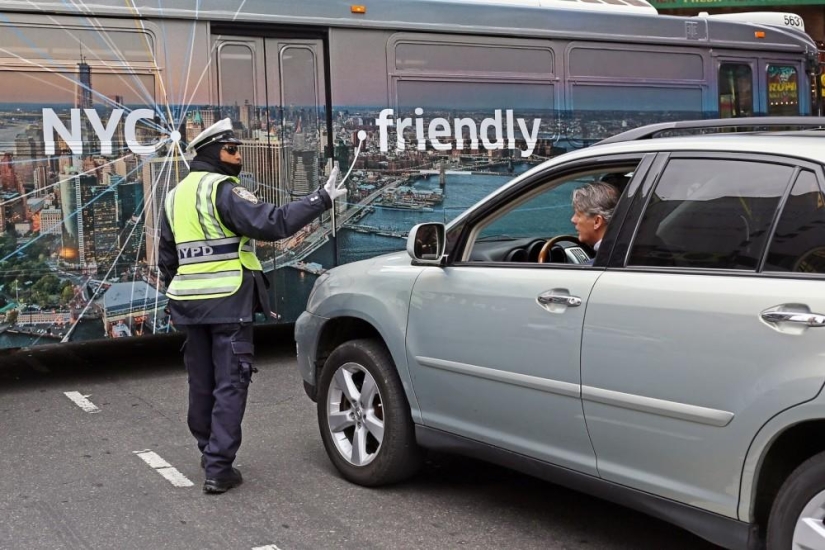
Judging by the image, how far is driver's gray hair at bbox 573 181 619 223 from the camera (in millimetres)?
4641

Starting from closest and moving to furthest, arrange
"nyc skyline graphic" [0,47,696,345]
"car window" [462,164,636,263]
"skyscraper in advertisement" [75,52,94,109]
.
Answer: "car window" [462,164,636,263], "nyc skyline graphic" [0,47,696,345], "skyscraper in advertisement" [75,52,94,109]

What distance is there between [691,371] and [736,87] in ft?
26.7

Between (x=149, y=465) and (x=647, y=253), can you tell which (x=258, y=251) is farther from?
(x=647, y=253)

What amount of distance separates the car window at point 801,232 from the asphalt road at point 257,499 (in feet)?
5.24

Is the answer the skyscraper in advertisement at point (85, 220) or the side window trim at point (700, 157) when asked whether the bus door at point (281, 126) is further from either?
the side window trim at point (700, 157)

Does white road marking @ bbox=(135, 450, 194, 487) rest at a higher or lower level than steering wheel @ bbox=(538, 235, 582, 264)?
lower

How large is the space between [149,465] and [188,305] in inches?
44.6

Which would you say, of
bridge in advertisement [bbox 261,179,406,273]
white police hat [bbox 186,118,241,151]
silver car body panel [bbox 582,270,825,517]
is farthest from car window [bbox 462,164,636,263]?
bridge in advertisement [bbox 261,179,406,273]

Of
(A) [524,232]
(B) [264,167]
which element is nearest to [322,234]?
(B) [264,167]

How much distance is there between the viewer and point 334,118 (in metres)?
8.80

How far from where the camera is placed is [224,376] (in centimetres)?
533

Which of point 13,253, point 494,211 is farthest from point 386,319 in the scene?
point 13,253

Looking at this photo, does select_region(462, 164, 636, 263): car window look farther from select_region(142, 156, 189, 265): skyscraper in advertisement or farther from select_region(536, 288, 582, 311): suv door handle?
select_region(142, 156, 189, 265): skyscraper in advertisement

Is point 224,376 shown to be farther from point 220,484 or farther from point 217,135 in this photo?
point 217,135
